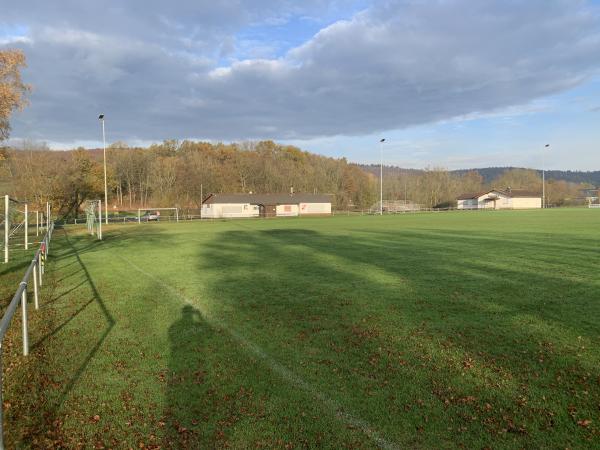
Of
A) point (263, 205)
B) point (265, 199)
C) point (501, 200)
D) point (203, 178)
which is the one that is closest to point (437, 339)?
point (263, 205)

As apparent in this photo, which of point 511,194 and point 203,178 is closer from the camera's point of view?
point 203,178

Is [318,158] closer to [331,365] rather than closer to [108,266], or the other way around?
[108,266]

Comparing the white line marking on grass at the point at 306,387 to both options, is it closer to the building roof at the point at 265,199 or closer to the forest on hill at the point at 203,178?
the forest on hill at the point at 203,178

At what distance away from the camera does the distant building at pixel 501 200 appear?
4638 inches

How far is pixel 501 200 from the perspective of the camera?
389 feet

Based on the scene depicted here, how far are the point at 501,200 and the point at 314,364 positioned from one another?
125540mm

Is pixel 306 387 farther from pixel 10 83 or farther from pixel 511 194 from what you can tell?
pixel 511 194

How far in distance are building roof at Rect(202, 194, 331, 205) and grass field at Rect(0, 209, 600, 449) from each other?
70080mm

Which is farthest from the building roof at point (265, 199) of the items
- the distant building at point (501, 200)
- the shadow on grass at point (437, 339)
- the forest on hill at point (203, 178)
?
the shadow on grass at point (437, 339)

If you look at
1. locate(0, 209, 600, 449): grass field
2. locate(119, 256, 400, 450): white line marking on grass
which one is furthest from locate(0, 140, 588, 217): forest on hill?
locate(119, 256, 400, 450): white line marking on grass

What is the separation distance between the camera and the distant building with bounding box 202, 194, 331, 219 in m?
81.2

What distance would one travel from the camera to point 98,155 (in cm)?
10594

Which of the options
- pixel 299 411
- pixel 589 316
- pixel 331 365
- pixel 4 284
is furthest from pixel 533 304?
pixel 4 284

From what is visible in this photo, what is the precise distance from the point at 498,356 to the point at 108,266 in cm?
1423
